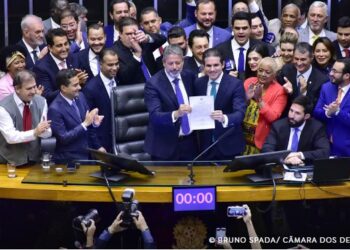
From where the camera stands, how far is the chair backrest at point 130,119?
9.12 metres

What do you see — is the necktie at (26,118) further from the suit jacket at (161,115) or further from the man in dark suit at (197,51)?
the man in dark suit at (197,51)

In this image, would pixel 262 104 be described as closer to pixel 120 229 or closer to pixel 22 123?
pixel 22 123

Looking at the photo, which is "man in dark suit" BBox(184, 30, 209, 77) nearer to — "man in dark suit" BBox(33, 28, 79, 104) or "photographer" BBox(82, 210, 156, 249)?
"man in dark suit" BBox(33, 28, 79, 104)

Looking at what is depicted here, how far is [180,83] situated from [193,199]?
1495 mm

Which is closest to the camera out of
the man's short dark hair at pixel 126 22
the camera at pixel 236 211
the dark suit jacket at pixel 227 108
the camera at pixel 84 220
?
the camera at pixel 84 220

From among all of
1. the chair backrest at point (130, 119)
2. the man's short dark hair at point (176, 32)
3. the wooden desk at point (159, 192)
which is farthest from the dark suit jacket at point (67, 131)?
the man's short dark hair at point (176, 32)

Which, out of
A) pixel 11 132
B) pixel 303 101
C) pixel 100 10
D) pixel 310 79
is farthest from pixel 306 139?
pixel 100 10

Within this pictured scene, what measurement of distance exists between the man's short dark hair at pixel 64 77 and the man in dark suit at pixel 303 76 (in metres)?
1.89

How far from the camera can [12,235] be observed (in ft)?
26.9

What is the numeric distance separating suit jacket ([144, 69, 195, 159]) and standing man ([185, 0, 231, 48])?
137 centimetres

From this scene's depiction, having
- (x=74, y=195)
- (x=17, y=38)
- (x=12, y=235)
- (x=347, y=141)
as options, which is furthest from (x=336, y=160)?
(x=17, y=38)

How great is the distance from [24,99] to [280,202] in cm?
221

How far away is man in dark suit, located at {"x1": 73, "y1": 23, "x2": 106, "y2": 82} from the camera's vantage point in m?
9.80

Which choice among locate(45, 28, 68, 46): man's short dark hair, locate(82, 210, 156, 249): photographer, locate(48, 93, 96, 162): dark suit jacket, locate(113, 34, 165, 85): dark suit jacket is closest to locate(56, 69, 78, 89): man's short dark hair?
locate(48, 93, 96, 162): dark suit jacket
